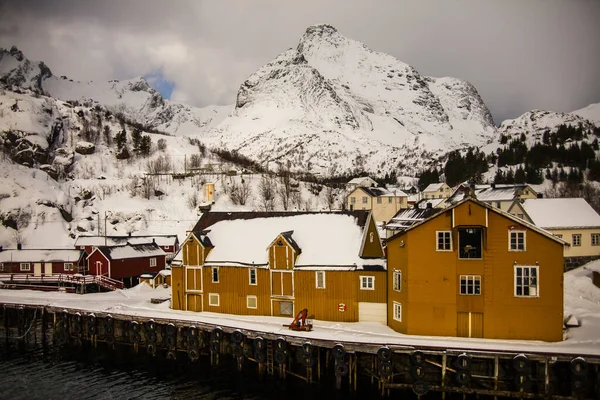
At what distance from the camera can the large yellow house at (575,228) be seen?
52031 mm

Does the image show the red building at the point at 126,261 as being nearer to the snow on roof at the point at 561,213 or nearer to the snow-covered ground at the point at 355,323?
the snow-covered ground at the point at 355,323

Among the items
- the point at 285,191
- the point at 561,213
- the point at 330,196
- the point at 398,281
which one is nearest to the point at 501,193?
the point at 561,213

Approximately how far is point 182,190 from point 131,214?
16.7 metres

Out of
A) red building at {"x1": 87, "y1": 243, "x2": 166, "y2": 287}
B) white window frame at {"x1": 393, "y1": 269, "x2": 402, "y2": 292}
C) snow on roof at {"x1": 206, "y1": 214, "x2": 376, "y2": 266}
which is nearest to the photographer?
white window frame at {"x1": 393, "y1": 269, "x2": 402, "y2": 292}

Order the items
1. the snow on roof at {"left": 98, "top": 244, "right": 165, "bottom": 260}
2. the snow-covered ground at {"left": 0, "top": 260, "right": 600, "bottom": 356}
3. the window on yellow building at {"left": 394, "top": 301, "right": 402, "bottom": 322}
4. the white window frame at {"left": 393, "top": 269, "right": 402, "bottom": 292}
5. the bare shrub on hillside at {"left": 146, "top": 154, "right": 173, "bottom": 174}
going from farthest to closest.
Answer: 1. the bare shrub on hillside at {"left": 146, "top": 154, "right": 173, "bottom": 174}
2. the snow on roof at {"left": 98, "top": 244, "right": 165, "bottom": 260}
3. the white window frame at {"left": 393, "top": 269, "right": 402, "bottom": 292}
4. the window on yellow building at {"left": 394, "top": 301, "right": 402, "bottom": 322}
5. the snow-covered ground at {"left": 0, "top": 260, "right": 600, "bottom": 356}

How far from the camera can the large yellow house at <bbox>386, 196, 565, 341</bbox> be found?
1179 inches

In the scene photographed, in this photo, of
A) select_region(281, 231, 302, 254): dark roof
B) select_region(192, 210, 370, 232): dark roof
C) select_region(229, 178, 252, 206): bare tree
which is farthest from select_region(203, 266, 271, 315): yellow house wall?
select_region(229, 178, 252, 206): bare tree

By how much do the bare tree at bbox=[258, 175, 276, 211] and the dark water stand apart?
2637 inches

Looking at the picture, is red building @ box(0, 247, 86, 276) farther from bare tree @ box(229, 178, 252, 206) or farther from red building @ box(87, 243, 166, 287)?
bare tree @ box(229, 178, 252, 206)

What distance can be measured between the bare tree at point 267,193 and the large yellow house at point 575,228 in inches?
2358

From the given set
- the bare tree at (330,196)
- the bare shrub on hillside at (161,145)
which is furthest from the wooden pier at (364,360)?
the bare shrub on hillside at (161,145)

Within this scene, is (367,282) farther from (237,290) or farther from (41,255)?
(41,255)

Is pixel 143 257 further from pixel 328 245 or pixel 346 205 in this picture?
pixel 346 205

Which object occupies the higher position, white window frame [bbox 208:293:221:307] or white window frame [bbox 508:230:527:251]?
white window frame [bbox 508:230:527:251]
